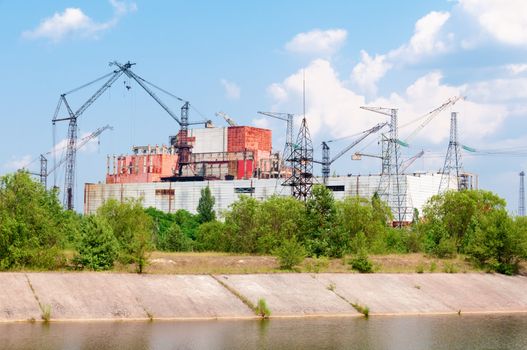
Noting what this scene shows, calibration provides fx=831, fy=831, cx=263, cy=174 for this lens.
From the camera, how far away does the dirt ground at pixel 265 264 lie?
249 ft

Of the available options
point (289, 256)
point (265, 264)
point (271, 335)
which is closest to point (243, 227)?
point (265, 264)

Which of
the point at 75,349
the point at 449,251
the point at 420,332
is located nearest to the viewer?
the point at 75,349

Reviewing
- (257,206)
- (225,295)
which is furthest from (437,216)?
(225,295)

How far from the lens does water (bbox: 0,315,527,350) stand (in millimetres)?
47781

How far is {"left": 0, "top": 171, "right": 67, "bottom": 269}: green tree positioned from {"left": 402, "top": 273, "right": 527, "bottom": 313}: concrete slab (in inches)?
1314

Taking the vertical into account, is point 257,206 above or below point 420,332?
above

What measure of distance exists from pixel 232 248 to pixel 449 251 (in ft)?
82.8

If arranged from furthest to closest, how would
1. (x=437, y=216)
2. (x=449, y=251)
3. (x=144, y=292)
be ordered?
(x=437, y=216) → (x=449, y=251) → (x=144, y=292)

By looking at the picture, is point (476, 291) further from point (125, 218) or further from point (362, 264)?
point (125, 218)

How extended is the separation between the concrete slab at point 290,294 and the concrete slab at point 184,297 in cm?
182

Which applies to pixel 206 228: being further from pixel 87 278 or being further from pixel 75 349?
pixel 75 349

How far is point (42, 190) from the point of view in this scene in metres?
73.1

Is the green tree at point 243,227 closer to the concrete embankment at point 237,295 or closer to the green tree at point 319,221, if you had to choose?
the green tree at point 319,221

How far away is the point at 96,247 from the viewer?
229ft
